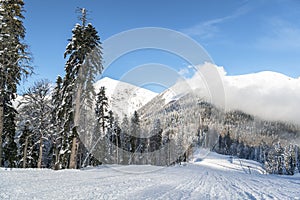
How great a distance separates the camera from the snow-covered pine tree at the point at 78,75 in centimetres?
2414

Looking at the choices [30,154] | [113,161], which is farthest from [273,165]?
[30,154]

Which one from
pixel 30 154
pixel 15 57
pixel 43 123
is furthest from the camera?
pixel 30 154

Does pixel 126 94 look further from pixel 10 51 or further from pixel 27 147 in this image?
pixel 27 147

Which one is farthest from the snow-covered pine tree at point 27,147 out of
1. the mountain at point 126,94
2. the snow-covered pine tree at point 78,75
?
the mountain at point 126,94

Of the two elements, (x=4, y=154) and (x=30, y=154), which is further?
(x=30, y=154)

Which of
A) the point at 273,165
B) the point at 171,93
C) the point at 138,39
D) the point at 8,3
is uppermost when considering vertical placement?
the point at 8,3

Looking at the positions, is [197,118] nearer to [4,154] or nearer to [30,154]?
[4,154]

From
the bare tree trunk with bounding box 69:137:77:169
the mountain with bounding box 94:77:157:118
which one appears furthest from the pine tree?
the bare tree trunk with bounding box 69:137:77:169

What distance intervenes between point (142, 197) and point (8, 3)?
17.6 meters

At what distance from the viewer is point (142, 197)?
31.2 ft

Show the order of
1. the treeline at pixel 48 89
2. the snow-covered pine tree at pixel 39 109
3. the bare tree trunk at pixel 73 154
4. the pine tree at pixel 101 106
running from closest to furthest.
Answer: the treeline at pixel 48 89 < the bare tree trunk at pixel 73 154 < the snow-covered pine tree at pixel 39 109 < the pine tree at pixel 101 106

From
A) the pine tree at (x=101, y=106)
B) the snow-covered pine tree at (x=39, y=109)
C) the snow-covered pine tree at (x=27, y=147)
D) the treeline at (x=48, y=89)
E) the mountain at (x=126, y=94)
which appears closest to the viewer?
the mountain at (x=126, y=94)

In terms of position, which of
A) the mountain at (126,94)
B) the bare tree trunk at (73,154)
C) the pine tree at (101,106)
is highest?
the pine tree at (101,106)

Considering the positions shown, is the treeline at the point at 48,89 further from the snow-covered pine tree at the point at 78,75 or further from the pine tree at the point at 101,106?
the pine tree at the point at 101,106
